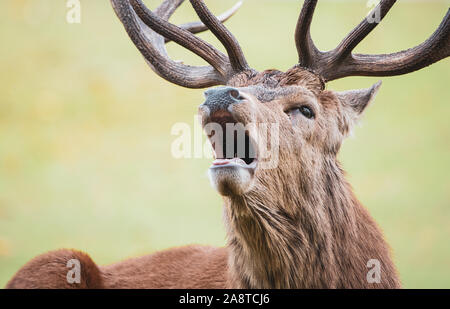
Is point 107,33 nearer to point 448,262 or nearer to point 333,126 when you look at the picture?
point 448,262

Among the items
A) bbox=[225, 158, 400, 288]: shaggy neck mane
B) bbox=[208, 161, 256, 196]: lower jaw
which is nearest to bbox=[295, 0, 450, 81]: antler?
bbox=[225, 158, 400, 288]: shaggy neck mane

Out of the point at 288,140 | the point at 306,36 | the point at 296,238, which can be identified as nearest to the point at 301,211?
the point at 296,238

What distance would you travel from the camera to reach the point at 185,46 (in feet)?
17.3

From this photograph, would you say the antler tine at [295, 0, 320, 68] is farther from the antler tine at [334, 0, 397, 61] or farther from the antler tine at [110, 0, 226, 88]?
the antler tine at [110, 0, 226, 88]

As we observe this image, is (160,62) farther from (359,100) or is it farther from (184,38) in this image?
(359,100)

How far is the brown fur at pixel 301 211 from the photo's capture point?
14.0 ft

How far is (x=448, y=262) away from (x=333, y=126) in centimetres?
1050

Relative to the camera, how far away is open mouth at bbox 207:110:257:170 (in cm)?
394

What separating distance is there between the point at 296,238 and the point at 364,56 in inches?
69.2

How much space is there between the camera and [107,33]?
62.2 feet

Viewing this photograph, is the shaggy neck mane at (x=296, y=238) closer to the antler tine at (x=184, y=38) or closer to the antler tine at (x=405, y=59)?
the antler tine at (x=405, y=59)

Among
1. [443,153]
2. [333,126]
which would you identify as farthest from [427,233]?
[333,126]

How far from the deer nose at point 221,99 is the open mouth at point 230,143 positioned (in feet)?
0.13

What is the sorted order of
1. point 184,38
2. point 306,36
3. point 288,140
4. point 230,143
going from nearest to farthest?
point 230,143 → point 288,140 → point 306,36 → point 184,38
